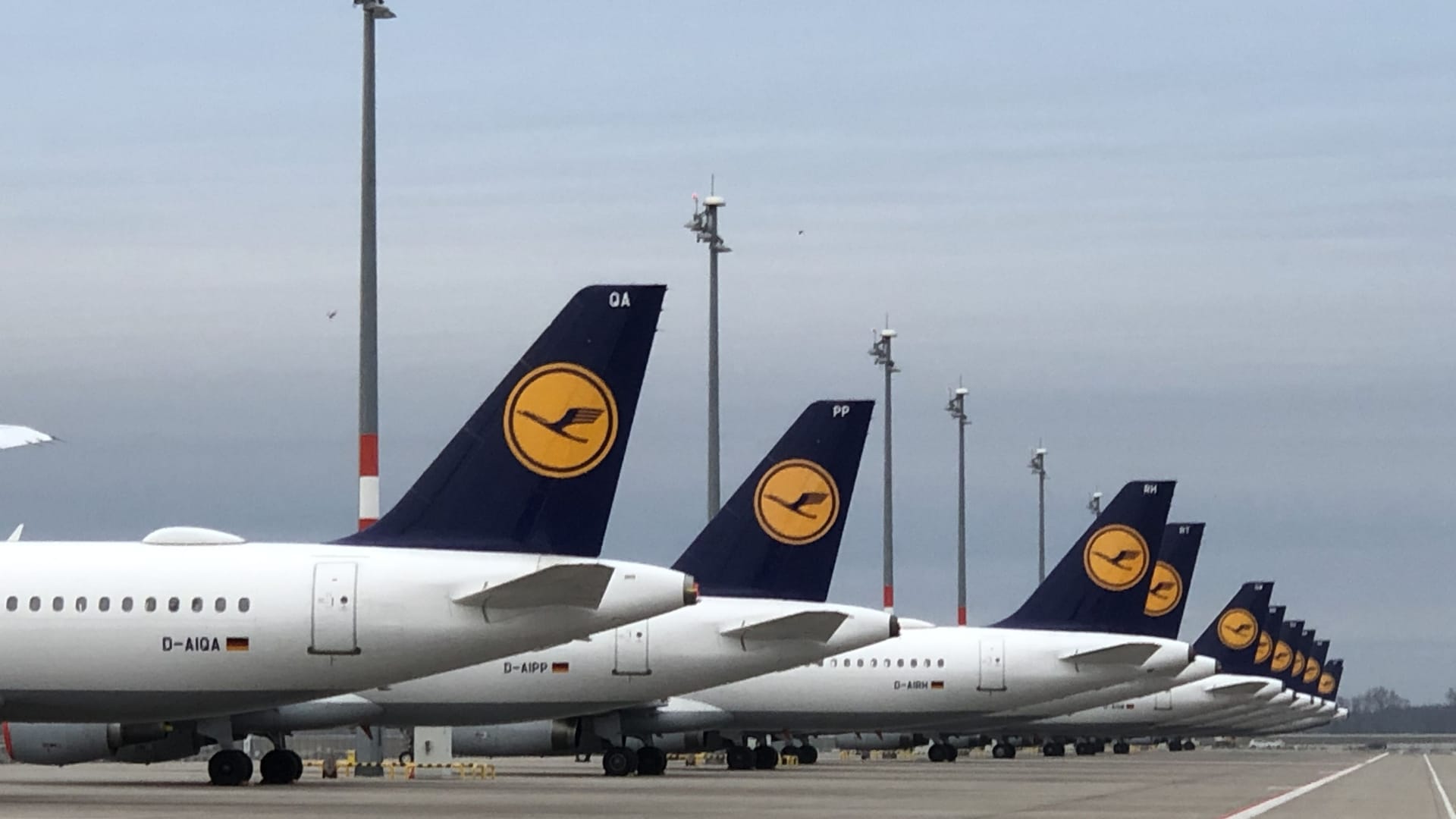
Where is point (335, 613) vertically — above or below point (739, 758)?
above

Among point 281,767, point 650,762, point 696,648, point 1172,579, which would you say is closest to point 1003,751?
point 1172,579

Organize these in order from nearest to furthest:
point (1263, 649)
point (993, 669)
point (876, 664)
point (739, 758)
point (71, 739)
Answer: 1. point (71, 739)
2. point (876, 664)
3. point (739, 758)
4. point (993, 669)
5. point (1263, 649)

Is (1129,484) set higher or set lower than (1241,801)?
higher

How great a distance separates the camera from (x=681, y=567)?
4500 centimetres

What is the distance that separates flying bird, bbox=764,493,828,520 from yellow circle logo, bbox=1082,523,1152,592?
1565 centimetres

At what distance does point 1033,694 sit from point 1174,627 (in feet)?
34.8

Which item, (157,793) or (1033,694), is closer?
(157,793)

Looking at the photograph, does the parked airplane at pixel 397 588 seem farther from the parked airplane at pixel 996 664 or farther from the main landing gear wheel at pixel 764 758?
the main landing gear wheel at pixel 764 758

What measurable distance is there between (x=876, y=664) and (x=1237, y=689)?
121 feet

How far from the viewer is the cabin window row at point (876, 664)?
52.3 metres

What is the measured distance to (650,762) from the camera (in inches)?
1804

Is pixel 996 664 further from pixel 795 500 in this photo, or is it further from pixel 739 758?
pixel 795 500

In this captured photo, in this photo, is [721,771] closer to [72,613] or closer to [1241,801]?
[1241,801]

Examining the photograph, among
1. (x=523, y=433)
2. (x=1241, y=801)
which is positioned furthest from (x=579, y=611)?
(x=1241, y=801)
